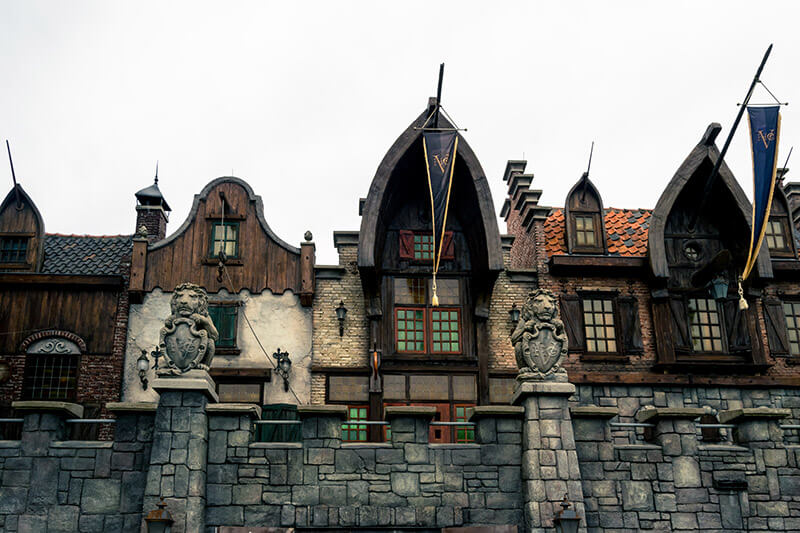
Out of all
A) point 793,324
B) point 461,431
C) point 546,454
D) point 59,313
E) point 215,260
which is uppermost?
point 215,260

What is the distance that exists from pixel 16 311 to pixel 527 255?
13.2 m

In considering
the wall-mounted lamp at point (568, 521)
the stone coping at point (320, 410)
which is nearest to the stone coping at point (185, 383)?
the stone coping at point (320, 410)

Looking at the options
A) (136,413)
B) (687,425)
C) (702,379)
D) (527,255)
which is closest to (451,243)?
(527,255)

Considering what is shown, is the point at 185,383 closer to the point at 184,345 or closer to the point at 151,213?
the point at 184,345

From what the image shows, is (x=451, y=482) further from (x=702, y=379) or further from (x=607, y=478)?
(x=702, y=379)

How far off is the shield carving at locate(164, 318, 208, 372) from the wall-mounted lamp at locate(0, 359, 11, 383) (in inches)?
369

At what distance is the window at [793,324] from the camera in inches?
865

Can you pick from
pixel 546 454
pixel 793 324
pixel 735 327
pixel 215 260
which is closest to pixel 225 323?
pixel 215 260

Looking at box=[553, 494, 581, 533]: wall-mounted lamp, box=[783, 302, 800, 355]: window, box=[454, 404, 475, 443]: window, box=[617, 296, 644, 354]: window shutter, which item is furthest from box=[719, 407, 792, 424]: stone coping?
box=[783, 302, 800, 355]: window

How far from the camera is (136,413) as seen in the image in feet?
42.9

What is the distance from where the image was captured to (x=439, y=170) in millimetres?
20328

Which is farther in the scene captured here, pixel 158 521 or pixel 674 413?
pixel 674 413

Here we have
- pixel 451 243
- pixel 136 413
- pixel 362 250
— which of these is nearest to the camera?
pixel 136 413

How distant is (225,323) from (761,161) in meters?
13.4
